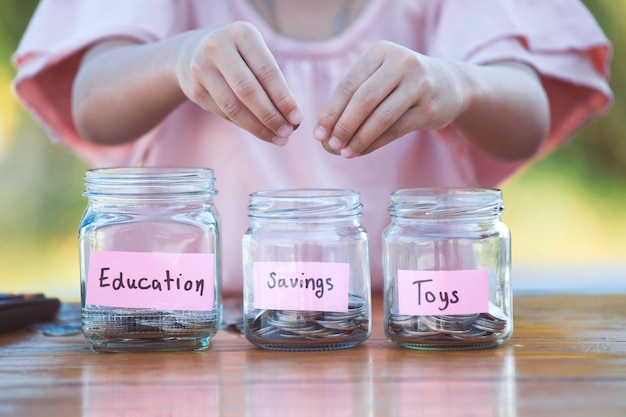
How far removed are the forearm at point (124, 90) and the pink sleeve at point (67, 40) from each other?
0.08 ft

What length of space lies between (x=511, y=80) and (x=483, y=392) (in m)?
0.51

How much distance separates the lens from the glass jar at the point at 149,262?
0.70m

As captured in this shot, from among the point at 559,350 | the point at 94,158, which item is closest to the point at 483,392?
the point at 559,350

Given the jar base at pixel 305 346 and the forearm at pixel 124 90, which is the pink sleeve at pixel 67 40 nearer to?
the forearm at pixel 124 90

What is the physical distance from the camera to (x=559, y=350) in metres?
0.70

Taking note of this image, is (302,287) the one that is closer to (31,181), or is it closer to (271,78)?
(271,78)

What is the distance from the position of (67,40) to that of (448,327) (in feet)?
2.16

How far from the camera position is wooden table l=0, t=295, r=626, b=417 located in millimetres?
542

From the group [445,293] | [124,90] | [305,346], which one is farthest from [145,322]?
[124,90]

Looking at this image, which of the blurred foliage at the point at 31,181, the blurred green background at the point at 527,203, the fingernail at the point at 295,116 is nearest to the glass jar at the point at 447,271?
the fingernail at the point at 295,116

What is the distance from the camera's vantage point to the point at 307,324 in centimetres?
70

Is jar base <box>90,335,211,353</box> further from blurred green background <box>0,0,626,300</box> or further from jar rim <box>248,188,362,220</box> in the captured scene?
blurred green background <box>0,0,626,300</box>

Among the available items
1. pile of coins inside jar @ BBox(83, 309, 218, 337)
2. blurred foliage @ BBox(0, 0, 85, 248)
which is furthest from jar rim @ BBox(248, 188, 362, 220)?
blurred foliage @ BBox(0, 0, 85, 248)

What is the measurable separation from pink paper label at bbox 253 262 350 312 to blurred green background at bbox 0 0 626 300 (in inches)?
70.7
